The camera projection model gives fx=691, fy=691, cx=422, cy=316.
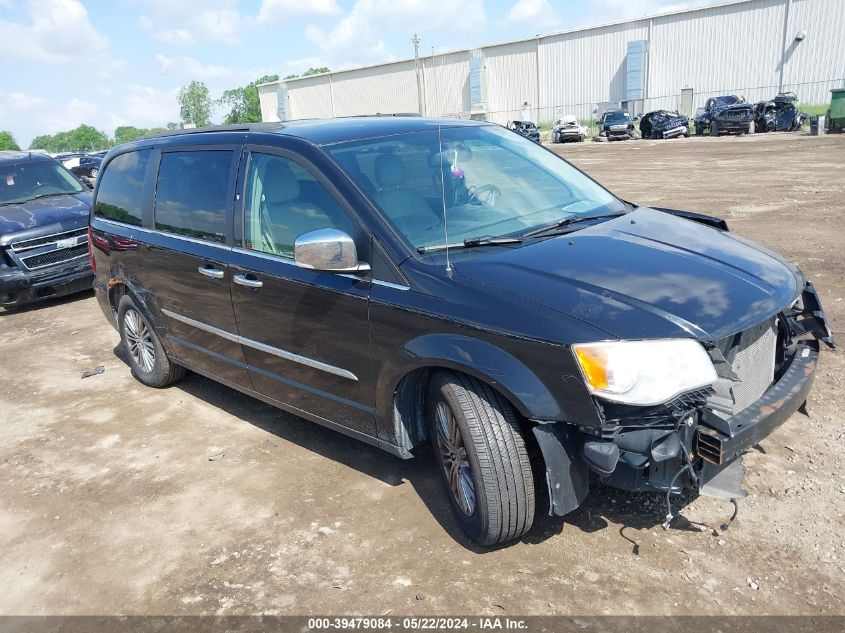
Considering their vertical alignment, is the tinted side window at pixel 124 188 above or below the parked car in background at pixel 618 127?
above

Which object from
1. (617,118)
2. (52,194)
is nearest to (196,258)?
(52,194)

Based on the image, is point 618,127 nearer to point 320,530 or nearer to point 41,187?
point 41,187

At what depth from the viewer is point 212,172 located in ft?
14.0

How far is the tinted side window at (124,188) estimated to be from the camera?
5.05 meters

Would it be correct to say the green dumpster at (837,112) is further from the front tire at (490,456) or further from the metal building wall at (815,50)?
the front tire at (490,456)

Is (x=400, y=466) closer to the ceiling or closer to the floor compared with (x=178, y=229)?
closer to the floor

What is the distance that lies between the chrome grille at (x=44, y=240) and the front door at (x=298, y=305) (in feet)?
18.6

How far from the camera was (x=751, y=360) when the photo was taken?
3.05 m

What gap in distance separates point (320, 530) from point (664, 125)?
118 feet

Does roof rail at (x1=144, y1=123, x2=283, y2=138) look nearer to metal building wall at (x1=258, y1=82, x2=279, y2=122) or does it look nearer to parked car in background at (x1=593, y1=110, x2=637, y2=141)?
parked car in background at (x1=593, y1=110, x2=637, y2=141)

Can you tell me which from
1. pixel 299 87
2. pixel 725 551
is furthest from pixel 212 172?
pixel 299 87

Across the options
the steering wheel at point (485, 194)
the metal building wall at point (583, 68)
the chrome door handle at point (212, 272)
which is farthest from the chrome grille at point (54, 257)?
the metal building wall at point (583, 68)

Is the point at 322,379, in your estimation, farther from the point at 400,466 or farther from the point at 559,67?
the point at 559,67

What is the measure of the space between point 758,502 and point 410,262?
2.04m
